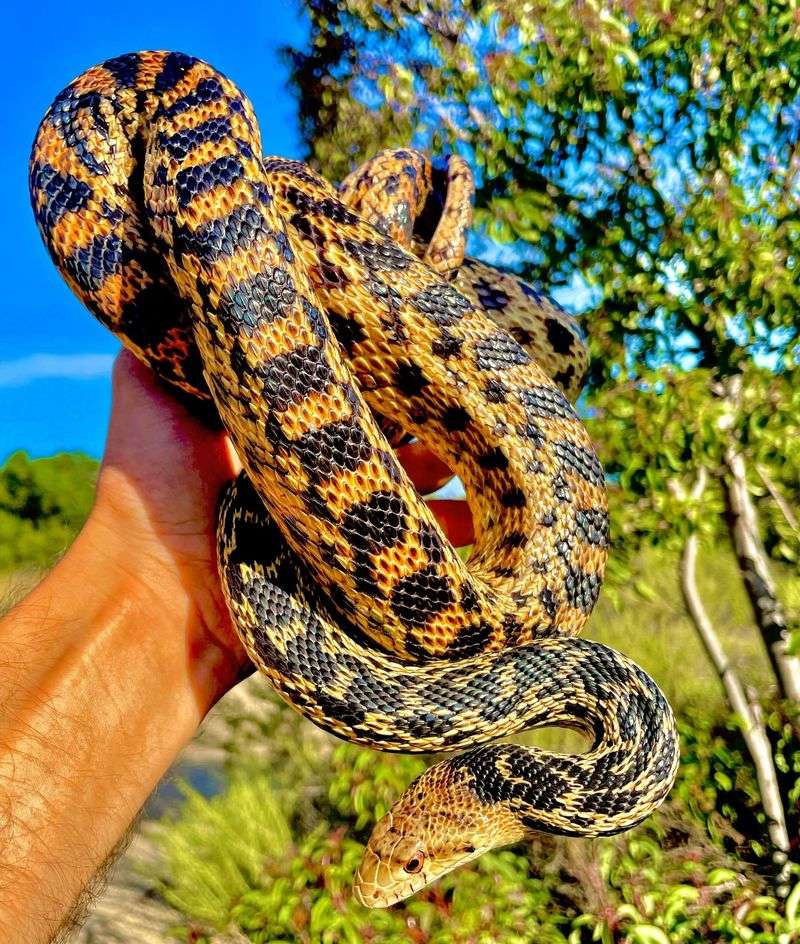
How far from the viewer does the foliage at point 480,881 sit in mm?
4875

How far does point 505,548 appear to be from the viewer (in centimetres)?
241

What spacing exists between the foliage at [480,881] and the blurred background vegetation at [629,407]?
0.8 inches

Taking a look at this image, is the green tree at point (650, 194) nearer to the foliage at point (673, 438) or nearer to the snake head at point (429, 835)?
the foliage at point (673, 438)

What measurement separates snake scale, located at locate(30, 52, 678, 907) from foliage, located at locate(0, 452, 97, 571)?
53.8 feet

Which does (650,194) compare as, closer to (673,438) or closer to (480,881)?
(673,438)

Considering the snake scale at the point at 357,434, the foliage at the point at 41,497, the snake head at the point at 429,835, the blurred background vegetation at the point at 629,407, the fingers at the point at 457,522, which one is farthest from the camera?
the foliage at the point at 41,497

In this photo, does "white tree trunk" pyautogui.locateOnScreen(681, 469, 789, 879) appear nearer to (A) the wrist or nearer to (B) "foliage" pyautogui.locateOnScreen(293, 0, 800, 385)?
(B) "foliage" pyautogui.locateOnScreen(293, 0, 800, 385)

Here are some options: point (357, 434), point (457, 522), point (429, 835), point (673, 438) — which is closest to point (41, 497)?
point (673, 438)

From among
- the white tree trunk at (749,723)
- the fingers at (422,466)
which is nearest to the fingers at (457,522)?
the fingers at (422,466)

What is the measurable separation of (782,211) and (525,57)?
5.78ft

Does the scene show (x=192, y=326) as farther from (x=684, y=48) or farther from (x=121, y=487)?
(x=684, y=48)

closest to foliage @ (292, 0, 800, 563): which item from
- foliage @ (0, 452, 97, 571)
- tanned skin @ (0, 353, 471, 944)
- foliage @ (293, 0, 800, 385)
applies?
foliage @ (293, 0, 800, 385)

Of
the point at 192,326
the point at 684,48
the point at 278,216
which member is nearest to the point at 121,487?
the point at 192,326

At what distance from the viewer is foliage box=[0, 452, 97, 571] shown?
58.0 feet
